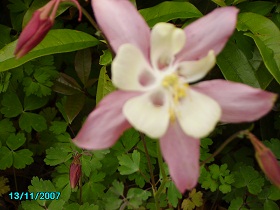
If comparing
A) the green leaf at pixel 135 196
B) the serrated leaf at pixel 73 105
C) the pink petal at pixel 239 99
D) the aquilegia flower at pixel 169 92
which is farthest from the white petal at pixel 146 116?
the serrated leaf at pixel 73 105

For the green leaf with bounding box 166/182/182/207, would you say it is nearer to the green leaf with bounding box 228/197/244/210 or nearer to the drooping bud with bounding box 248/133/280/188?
the green leaf with bounding box 228/197/244/210

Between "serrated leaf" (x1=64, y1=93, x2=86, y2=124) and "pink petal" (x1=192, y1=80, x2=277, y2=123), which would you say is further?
"serrated leaf" (x1=64, y1=93, x2=86, y2=124)

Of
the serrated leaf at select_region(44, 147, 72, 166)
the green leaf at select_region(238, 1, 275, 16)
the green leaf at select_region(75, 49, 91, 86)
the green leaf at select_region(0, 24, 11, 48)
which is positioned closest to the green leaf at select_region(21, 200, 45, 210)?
the serrated leaf at select_region(44, 147, 72, 166)

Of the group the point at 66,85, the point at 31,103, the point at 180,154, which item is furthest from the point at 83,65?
the point at 180,154

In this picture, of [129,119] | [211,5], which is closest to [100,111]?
[129,119]

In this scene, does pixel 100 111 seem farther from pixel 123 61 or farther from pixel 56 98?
pixel 56 98

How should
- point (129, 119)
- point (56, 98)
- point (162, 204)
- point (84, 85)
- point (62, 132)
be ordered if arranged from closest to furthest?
point (129, 119)
point (162, 204)
point (62, 132)
point (84, 85)
point (56, 98)
